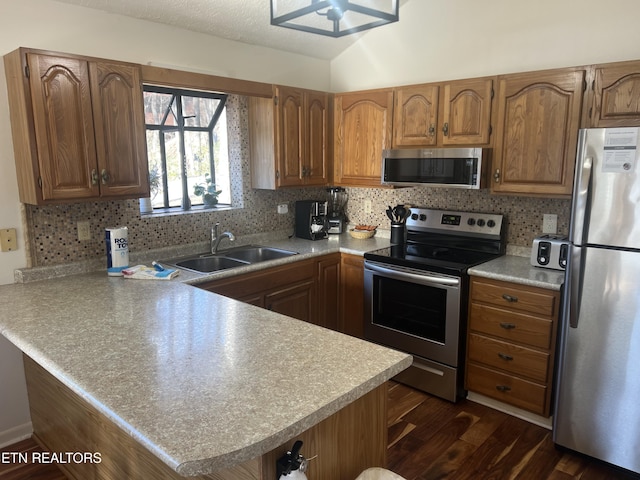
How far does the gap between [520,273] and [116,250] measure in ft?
7.69

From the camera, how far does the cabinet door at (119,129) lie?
2379 millimetres

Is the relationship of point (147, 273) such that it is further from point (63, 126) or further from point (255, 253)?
point (255, 253)

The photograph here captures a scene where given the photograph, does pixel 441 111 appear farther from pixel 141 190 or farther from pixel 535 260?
pixel 141 190

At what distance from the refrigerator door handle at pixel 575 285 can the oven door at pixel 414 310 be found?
2.15ft

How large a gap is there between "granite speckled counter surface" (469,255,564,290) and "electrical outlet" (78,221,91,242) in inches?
91.0

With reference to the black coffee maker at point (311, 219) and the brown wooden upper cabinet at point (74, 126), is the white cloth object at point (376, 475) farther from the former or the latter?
the black coffee maker at point (311, 219)

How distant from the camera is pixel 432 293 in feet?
9.64

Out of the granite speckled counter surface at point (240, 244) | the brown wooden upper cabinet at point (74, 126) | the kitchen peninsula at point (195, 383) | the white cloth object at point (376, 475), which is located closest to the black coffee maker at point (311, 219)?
the granite speckled counter surface at point (240, 244)

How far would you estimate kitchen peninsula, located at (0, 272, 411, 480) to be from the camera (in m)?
1.13

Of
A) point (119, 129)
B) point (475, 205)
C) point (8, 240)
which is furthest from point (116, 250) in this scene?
point (475, 205)

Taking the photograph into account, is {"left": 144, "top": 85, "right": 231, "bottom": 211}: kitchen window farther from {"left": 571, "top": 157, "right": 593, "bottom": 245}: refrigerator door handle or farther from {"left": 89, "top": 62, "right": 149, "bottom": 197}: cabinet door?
{"left": 571, "top": 157, "right": 593, "bottom": 245}: refrigerator door handle

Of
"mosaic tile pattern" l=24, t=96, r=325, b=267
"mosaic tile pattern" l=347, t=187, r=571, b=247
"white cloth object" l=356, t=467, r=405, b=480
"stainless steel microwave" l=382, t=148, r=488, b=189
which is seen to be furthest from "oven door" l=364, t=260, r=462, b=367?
"white cloth object" l=356, t=467, r=405, b=480

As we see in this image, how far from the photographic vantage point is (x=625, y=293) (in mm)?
2105

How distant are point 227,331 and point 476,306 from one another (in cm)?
169
